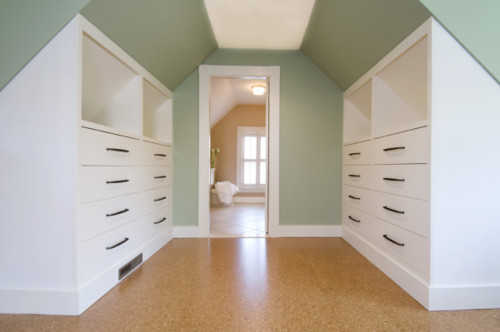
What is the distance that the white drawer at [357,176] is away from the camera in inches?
84.2

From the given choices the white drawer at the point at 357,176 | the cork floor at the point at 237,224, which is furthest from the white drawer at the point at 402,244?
the cork floor at the point at 237,224

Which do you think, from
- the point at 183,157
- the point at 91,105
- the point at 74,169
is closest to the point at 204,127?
the point at 183,157

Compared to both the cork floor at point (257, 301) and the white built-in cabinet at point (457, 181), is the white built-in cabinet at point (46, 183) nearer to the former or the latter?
the cork floor at point (257, 301)

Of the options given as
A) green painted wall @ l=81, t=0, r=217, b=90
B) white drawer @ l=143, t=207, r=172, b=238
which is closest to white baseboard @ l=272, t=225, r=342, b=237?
white drawer @ l=143, t=207, r=172, b=238

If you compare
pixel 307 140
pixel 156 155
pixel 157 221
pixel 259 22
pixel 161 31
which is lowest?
pixel 157 221

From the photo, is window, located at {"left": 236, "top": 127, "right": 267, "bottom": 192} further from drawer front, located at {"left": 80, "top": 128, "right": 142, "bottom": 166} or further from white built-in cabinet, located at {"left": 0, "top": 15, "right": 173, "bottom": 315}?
white built-in cabinet, located at {"left": 0, "top": 15, "right": 173, "bottom": 315}

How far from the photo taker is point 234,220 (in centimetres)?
360

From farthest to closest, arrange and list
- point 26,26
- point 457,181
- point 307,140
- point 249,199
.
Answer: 1. point 249,199
2. point 307,140
3. point 457,181
4. point 26,26

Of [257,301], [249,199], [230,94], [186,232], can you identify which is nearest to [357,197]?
[257,301]

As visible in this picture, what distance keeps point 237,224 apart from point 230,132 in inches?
118

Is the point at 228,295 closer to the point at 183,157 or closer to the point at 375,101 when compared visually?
the point at 183,157

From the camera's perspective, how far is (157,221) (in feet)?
7.43

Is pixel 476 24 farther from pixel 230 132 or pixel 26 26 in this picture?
pixel 230 132

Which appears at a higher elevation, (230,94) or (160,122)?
(230,94)
